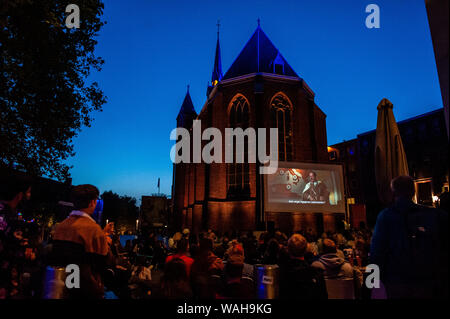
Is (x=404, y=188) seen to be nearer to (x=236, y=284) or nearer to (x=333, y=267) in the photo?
(x=333, y=267)

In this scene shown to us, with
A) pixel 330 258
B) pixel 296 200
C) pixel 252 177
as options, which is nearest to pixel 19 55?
pixel 330 258

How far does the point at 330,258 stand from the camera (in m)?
3.72

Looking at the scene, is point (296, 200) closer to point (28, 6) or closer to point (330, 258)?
point (330, 258)

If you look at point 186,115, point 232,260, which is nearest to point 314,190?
point 232,260

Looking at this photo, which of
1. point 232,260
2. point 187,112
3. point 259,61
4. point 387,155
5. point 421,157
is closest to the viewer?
point 232,260

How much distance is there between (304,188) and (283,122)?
9.07 metres

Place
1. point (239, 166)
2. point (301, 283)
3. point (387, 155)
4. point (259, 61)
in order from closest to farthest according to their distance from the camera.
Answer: point (301, 283)
point (387, 155)
point (239, 166)
point (259, 61)

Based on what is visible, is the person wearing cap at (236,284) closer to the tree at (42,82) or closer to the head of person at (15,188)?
the head of person at (15,188)

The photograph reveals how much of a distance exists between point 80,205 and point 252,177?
801 inches

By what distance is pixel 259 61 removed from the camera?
27562mm

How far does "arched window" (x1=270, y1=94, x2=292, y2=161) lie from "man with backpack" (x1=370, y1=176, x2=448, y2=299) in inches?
856

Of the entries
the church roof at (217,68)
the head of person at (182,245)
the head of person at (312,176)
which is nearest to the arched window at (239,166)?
the head of person at (312,176)

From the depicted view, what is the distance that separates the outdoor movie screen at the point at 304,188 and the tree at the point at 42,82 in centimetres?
1020
